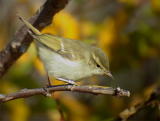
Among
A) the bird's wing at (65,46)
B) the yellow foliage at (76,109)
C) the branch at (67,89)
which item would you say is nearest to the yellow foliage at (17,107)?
the yellow foliage at (76,109)

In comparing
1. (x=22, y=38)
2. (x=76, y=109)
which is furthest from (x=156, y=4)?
(x=22, y=38)

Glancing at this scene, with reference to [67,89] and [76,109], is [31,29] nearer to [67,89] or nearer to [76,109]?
[67,89]

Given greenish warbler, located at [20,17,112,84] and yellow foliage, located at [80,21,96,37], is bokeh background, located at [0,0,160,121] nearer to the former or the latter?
yellow foliage, located at [80,21,96,37]

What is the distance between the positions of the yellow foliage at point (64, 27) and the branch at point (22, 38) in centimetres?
44

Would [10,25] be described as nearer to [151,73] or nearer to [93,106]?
[93,106]

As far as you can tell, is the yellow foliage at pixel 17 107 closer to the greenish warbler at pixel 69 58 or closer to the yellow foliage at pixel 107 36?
the yellow foliage at pixel 107 36

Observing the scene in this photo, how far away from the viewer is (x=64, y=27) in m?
1.50

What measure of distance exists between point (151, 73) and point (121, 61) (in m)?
0.33

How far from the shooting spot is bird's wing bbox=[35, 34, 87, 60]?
3.51ft

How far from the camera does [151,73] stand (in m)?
1.87

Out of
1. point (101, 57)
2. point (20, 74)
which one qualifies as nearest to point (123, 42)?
point (20, 74)

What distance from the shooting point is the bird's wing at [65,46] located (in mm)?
1070

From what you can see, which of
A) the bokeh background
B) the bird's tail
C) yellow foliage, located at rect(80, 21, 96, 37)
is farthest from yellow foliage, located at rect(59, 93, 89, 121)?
the bird's tail

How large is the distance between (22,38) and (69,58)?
0.42ft
